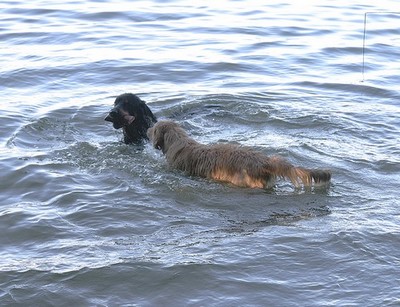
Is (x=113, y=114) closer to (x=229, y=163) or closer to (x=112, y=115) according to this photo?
(x=112, y=115)

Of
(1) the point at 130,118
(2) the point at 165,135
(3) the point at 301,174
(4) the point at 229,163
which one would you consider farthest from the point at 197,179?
(1) the point at 130,118

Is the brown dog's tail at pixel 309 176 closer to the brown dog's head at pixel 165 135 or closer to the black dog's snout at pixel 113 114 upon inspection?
the brown dog's head at pixel 165 135

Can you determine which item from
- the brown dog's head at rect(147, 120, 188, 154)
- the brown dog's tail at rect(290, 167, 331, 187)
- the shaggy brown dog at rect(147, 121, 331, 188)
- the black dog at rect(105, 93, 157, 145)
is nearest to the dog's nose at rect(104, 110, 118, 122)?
the black dog at rect(105, 93, 157, 145)

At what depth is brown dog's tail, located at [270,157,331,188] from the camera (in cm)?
732

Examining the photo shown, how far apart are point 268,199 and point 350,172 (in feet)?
3.75

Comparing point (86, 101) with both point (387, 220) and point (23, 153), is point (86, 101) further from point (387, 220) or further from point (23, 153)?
point (387, 220)

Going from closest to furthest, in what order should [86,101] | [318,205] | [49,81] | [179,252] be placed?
1. [179,252]
2. [318,205]
3. [86,101]
4. [49,81]

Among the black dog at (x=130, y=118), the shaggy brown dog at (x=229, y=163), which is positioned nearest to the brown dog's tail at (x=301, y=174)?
the shaggy brown dog at (x=229, y=163)

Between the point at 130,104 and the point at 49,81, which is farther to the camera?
the point at 49,81

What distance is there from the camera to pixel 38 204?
7.61 m

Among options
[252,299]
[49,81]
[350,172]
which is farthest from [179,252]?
[49,81]

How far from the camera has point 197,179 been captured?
8.09m

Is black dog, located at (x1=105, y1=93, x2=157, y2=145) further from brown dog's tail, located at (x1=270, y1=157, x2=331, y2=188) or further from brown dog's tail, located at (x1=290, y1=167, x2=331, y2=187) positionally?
brown dog's tail, located at (x1=290, y1=167, x2=331, y2=187)

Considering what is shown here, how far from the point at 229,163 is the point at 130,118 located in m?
2.27
